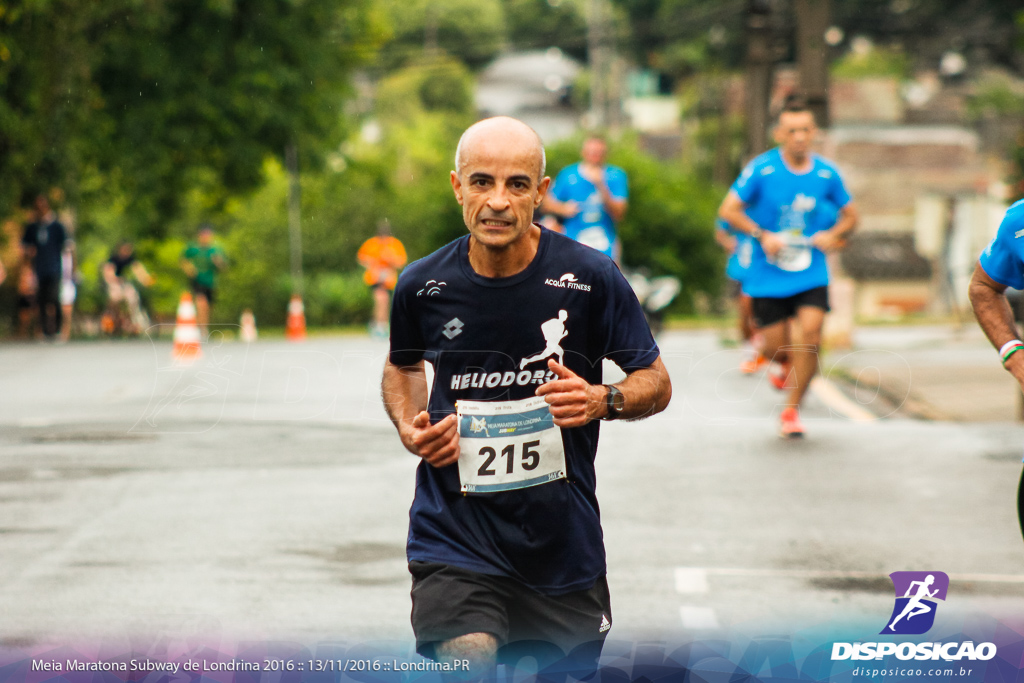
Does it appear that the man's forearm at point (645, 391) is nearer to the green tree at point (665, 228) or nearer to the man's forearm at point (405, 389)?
the man's forearm at point (405, 389)

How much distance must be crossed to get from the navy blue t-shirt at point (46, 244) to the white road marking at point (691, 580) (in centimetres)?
1575

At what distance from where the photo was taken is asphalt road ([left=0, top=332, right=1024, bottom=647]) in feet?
18.7

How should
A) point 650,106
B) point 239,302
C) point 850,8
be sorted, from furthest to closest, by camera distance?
point 650,106
point 850,8
point 239,302

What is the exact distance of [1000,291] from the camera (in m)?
4.41

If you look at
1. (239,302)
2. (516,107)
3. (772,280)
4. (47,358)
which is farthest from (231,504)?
(516,107)

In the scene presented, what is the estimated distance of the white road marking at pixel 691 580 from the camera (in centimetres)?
609

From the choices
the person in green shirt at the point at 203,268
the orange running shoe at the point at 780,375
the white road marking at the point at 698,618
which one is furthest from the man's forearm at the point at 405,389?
the person in green shirt at the point at 203,268

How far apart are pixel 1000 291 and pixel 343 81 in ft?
92.3

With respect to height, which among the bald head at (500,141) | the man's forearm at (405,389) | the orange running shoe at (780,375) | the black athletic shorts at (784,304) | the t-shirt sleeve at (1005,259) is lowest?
the orange running shoe at (780,375)

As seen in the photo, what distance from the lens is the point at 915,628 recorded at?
5.14m

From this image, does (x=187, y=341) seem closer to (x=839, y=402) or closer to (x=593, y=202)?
(x=593, y=202)

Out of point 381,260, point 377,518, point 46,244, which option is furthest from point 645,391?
point 46,244

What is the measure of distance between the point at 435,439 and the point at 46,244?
712 inches

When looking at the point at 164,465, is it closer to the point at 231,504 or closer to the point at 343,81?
the point at 231,504
